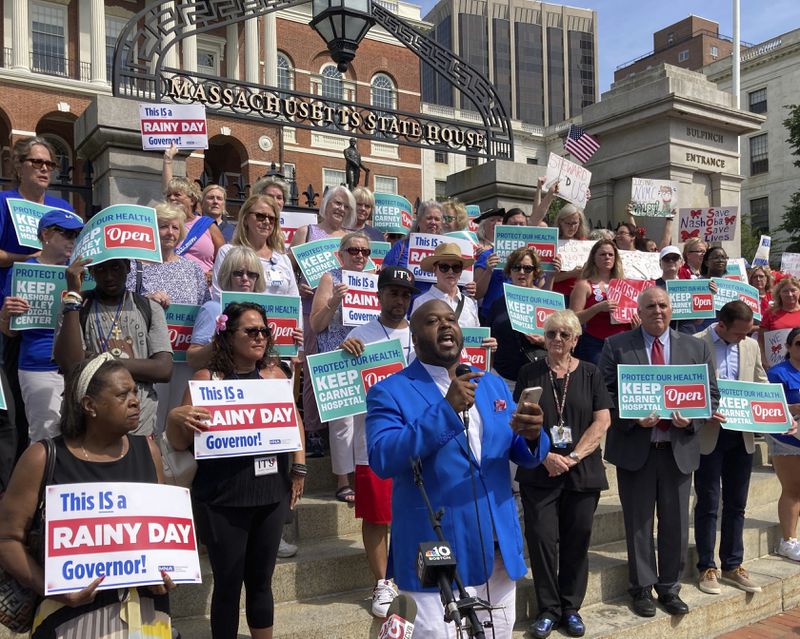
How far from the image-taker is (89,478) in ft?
9.59

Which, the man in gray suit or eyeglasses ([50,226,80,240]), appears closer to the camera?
eyeglasses ([50,226,80,240])

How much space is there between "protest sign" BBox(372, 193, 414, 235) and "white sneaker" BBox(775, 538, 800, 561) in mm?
4803

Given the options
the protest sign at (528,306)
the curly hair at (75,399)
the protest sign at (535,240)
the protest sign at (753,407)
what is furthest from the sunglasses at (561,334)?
the curly hair at (75,399)

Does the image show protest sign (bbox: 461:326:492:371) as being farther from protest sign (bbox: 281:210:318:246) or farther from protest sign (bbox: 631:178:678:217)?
protest sign (bbox: 631:178:678:217)

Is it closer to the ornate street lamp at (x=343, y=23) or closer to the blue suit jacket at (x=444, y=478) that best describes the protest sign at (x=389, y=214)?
the ornate street lamp at (x=343, y=23)

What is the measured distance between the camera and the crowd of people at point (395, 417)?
3105mm

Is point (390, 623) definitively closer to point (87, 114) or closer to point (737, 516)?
point (737, 516)

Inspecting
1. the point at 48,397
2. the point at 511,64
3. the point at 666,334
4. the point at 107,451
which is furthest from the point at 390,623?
the point at 511,64

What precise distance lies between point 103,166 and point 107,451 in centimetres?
485

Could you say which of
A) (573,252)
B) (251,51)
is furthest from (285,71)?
(573,252)

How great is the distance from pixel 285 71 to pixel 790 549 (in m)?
38.9

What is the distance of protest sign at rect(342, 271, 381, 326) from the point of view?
579 cm

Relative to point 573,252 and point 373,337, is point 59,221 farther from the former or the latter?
point 573,252

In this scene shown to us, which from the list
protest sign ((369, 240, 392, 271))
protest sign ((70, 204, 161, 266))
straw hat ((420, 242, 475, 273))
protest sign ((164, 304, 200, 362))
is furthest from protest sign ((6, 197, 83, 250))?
protest sign ((369, 240, 392, 271))
